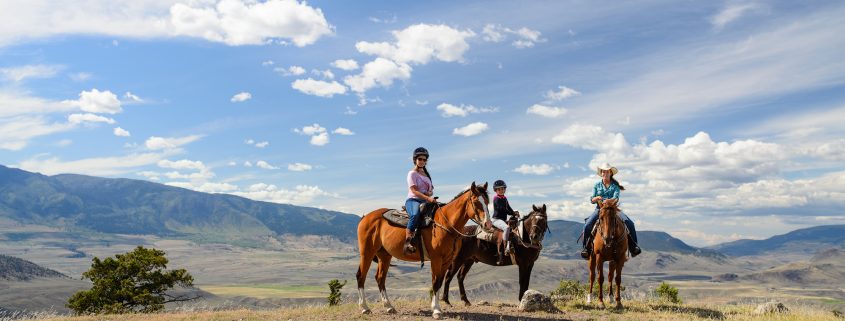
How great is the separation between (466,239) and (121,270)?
30431 mm

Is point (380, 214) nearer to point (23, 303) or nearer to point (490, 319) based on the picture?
point (490, 319)

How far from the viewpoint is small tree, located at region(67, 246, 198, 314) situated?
37.2 m

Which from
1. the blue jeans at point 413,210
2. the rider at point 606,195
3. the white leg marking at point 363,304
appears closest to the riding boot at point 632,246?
the rider at point 606,195

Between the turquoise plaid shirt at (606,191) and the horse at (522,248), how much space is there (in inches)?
69.7

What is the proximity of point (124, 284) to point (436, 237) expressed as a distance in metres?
32.1

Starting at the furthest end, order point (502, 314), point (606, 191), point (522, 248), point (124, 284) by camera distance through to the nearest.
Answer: point (124, 284) < point (522, 248) < point (606, 191) < point (502, 314)

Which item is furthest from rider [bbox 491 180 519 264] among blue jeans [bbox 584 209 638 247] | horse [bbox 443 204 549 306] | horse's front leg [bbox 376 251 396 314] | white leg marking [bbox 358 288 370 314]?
white leg marking [bbox 358 288 370 314]

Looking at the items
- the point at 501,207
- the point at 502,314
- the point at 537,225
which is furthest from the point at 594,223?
the point at 502,314

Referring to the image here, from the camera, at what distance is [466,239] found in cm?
1861

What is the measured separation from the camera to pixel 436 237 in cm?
1474

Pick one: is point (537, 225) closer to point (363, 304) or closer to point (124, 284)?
point (363, 304)

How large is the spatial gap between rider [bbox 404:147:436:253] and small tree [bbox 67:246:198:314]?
2765 cm

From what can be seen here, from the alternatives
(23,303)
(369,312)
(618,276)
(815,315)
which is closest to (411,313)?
(369,312)

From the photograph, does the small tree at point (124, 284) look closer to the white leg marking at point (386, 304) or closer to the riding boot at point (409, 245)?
the white leg marking at point (386, 304)
